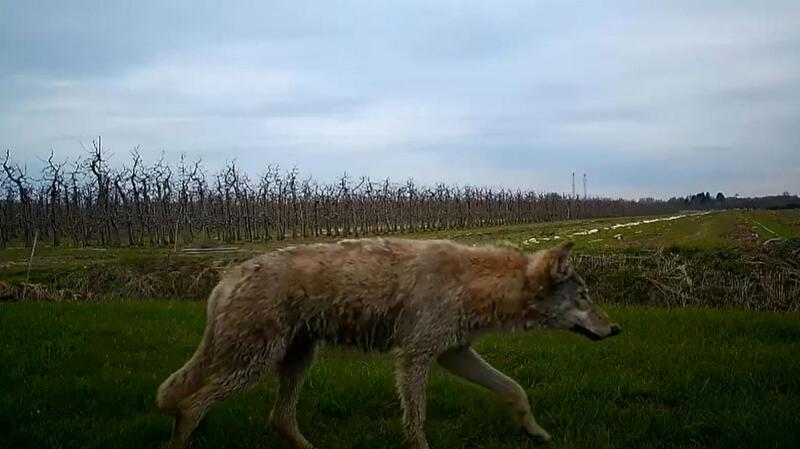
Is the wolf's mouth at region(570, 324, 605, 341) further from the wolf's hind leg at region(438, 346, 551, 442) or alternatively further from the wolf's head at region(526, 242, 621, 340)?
the wolf's hind leg at region(438, 346, 551, 442)

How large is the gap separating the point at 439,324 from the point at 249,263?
1.87 metres

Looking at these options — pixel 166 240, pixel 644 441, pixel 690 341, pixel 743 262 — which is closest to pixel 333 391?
pixel 644 441

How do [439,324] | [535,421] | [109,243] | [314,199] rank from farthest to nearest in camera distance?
[314,199] < [109,243] < [535,421] < [439,324]

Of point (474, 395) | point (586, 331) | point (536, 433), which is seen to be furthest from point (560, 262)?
point (474, 395)

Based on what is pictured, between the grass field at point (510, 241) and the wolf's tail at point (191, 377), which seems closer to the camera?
the wolf's tail at point (191, 377)

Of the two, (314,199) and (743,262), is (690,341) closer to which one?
(743,262)

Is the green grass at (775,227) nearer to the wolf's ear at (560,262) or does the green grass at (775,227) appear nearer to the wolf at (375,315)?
the wolf's ear at (560,262)

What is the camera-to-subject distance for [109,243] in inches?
2160

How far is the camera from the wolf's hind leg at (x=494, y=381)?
6727 mm

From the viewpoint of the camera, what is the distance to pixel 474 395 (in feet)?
26.8

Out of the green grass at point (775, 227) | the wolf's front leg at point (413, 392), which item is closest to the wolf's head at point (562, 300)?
the wolf's front leg at point (413, 392)

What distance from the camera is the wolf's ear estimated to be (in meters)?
6.99

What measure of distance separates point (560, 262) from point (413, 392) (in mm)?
1976

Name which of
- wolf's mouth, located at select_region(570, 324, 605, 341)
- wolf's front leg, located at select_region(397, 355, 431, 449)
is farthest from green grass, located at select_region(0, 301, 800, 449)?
wolf's mouth, located at select_region(570, 324, 605, 341)
